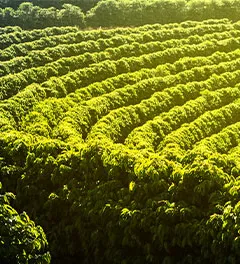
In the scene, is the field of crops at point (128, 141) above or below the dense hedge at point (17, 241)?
below

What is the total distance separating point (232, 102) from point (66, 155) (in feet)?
51.7

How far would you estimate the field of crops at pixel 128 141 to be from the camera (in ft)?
51.1

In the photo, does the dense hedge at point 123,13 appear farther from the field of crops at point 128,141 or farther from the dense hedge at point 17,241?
the dense hedge at point 17,241

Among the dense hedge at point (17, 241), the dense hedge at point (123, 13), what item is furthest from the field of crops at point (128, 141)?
the dense hedge at point (123, 13)

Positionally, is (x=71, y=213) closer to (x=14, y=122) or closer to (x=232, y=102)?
(x=14, y=122)

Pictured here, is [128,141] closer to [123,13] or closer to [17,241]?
[17,241]

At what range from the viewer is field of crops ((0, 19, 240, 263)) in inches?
614

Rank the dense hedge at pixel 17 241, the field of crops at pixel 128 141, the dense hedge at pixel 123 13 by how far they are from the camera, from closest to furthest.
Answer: the dense hedge at pixel 17 241 < the field of crops at pixel 128 141 < the dense hedge at pixel 123 13

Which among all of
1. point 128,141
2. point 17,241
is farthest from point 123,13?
point 17,241

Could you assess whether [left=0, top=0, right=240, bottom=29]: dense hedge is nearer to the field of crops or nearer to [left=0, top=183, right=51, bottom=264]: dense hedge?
the field of crops

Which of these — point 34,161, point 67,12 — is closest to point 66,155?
point 34,161

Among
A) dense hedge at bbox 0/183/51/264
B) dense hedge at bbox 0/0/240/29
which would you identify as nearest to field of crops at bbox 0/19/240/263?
dense hedge at bbox 0/183/51/264

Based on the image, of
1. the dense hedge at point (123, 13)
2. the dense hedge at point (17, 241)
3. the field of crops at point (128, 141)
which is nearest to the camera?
the dense hedge at point (17, 241)

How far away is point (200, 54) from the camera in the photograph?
130ft
